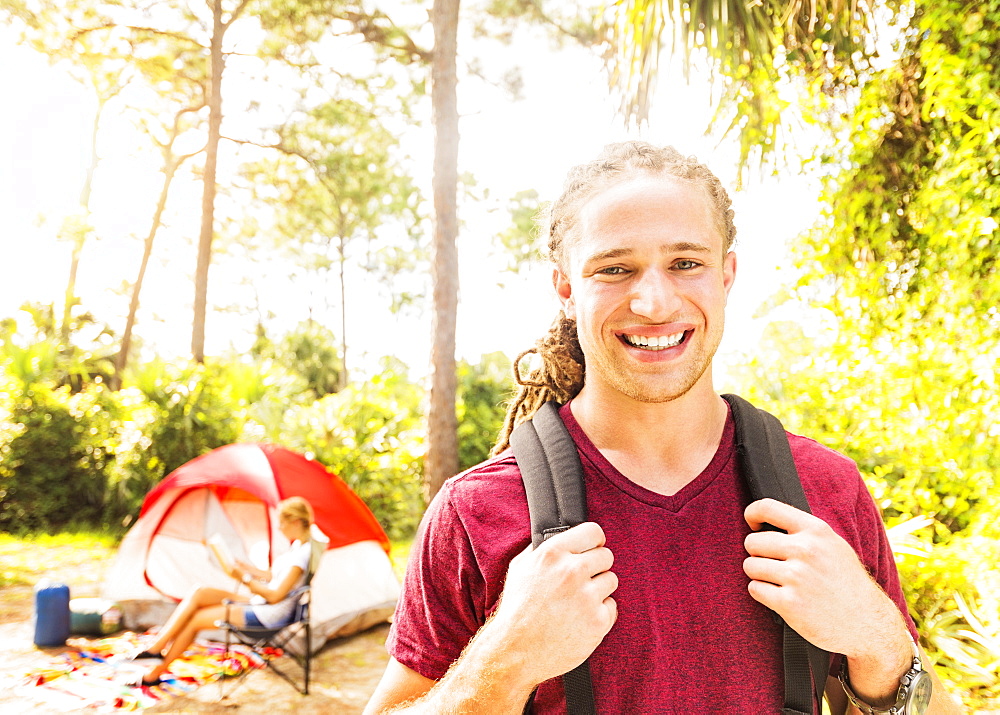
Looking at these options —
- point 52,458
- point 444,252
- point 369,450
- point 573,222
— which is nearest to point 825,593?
point 573,222

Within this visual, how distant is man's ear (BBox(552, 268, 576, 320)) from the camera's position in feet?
4.84

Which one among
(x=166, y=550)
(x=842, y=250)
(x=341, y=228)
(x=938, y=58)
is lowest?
(x=166, y=550)

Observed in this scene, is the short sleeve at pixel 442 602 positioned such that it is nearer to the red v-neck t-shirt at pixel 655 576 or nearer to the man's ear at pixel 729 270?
the red v-neck t-shirt at pixel 655 576

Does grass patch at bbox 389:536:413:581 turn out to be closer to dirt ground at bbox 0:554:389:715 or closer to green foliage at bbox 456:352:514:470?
green foliage at bbox 456:352:514:470

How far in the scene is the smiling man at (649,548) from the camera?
1.07 meters

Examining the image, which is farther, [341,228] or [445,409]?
[341,228]

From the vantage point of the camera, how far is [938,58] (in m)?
3.88

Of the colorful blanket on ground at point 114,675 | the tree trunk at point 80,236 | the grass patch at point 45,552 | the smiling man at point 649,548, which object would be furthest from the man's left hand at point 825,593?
the tree trunk at point 80,236

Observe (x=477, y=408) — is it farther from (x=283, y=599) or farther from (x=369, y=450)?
(x=283, y=599)

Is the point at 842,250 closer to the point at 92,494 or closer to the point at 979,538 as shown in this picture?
the point at 979,538

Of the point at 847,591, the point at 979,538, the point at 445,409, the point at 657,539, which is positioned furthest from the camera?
the point at 445,409

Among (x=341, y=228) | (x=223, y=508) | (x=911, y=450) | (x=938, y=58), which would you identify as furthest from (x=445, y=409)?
(x=341, y=228)

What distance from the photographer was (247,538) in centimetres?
698

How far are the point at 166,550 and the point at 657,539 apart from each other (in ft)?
22.0
